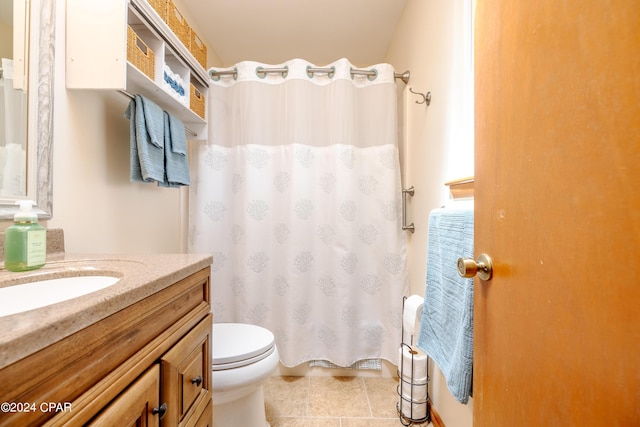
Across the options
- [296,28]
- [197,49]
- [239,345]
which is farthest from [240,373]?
[296,28]

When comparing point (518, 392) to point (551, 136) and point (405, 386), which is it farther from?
point (405, 386)

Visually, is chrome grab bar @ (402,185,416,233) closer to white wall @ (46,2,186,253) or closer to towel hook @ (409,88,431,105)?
towel hook @ (409,88,431,105)

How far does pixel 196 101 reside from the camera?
1.52 m

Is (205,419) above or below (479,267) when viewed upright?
below

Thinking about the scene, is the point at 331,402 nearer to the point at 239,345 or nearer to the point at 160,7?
the point at 239,345

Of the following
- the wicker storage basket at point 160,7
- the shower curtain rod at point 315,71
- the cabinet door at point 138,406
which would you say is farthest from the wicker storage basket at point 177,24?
the cabinet door at point 138,406

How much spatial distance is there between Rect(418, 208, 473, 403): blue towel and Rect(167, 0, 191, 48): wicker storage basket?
140 centimetres

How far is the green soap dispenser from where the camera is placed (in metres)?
0.66

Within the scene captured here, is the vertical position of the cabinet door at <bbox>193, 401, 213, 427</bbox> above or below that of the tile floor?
Answer: above

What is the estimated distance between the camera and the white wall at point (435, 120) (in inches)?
43.5

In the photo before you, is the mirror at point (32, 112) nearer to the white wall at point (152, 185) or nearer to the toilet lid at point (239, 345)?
the white wall at point (152, 185)

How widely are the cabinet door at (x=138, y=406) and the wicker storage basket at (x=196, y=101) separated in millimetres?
1316

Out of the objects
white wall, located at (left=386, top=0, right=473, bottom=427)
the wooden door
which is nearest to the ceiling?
white wall, located at (left=386, top=0, right=473, bottom=427)

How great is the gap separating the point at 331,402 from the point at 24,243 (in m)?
1.52
